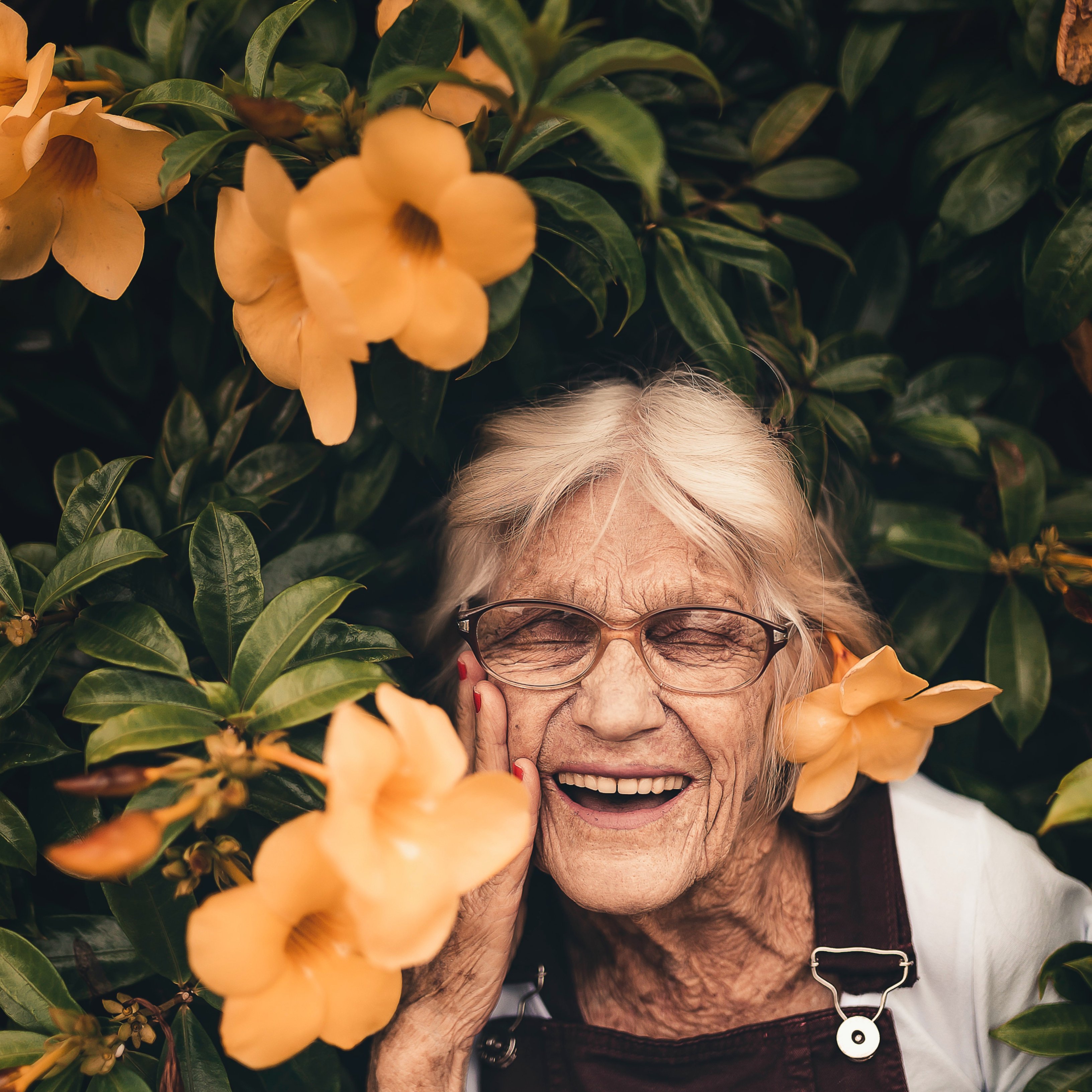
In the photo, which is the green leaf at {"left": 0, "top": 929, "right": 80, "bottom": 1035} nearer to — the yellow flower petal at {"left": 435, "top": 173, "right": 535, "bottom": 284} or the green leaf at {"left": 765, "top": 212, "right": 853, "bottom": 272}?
the yellow flower petal at {"left": 435, "top": 173, "right": 535, "bottom": 284}

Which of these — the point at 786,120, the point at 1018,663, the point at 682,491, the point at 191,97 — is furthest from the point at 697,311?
the point at 1018,663

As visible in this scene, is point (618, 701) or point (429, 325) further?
point (618, 701)

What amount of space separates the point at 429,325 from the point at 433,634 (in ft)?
2.96

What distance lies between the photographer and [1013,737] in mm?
1521

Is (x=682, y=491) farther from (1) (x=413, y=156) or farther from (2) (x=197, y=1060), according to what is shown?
(2) (x=197, y=1060)

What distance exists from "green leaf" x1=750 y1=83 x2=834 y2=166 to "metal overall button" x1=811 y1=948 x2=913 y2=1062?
59.8 inches

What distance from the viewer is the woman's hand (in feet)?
4.66

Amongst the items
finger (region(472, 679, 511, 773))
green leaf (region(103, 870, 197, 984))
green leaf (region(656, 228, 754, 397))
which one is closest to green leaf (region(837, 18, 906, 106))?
green leaf (region(656, 228, 754, 397))

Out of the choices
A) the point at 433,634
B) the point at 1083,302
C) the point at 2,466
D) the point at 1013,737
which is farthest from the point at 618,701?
the point at 2,466

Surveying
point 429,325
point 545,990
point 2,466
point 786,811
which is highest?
point 429,325

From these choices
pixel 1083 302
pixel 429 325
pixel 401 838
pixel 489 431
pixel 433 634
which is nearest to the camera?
pixel 401 838

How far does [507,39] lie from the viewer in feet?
2.97

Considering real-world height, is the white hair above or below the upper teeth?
above

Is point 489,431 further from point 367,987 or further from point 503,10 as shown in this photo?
point 367,987
